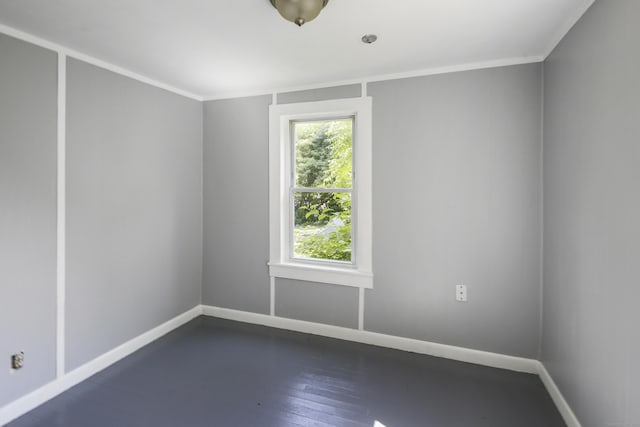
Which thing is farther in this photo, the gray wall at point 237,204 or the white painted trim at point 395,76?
the gray wall at point 237,204

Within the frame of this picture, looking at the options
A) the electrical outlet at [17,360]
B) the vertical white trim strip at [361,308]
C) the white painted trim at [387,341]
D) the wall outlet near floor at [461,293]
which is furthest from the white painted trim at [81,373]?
the wall outlet near floor at [461,293]

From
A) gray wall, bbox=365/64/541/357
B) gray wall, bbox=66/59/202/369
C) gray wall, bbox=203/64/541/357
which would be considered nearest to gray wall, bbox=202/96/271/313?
gray wall, bbox=66/59/202/369

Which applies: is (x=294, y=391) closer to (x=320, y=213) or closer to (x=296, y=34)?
(x=320, y=213)

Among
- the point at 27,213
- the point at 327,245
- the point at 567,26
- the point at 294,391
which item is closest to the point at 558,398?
the point at 294,391

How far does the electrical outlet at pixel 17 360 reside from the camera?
2027 mm

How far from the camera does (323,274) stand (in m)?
3.14

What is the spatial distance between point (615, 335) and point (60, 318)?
3217 millimetres

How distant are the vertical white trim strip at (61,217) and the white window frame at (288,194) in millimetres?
1626

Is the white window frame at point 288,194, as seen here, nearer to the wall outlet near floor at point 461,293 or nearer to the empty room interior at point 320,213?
the empty room interior at point 320,213

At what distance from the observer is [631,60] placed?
4.51 ft

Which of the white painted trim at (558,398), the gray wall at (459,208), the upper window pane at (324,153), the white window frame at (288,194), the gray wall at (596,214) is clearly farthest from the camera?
the upper window pane at (324,153)

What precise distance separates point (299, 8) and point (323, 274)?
219 cm

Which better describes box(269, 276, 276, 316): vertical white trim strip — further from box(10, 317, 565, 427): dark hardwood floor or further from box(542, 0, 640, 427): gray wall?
box(542, 0, 640, 427): gray wall

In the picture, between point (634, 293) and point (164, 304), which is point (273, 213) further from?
point (634, 293)
